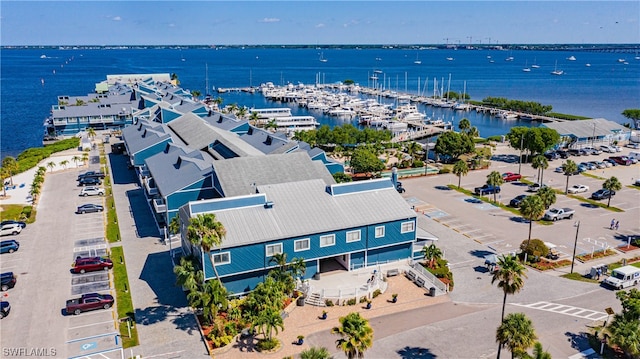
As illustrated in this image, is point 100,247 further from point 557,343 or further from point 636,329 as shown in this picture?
point 636,329

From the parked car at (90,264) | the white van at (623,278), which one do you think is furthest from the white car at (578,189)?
the parked car at (90,264)

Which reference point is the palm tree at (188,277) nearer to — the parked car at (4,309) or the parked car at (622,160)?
the parked car at (4,309)

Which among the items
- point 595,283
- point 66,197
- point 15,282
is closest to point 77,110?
point 66,197

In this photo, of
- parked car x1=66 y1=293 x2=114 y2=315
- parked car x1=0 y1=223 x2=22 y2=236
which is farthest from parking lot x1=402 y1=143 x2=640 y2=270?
parked car x1=0 y1=223 x2=22 y2=236

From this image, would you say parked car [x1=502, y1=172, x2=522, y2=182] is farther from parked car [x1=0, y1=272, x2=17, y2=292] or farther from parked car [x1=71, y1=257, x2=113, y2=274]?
parked car [x1=0, y1=272, x2=17, y2=292]

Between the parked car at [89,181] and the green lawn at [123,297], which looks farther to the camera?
the parked car at [89,181]

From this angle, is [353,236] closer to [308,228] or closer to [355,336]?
[308,228]

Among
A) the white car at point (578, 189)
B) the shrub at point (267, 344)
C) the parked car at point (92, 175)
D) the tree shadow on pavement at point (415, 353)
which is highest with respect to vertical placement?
the parked car at point (92, 175)
